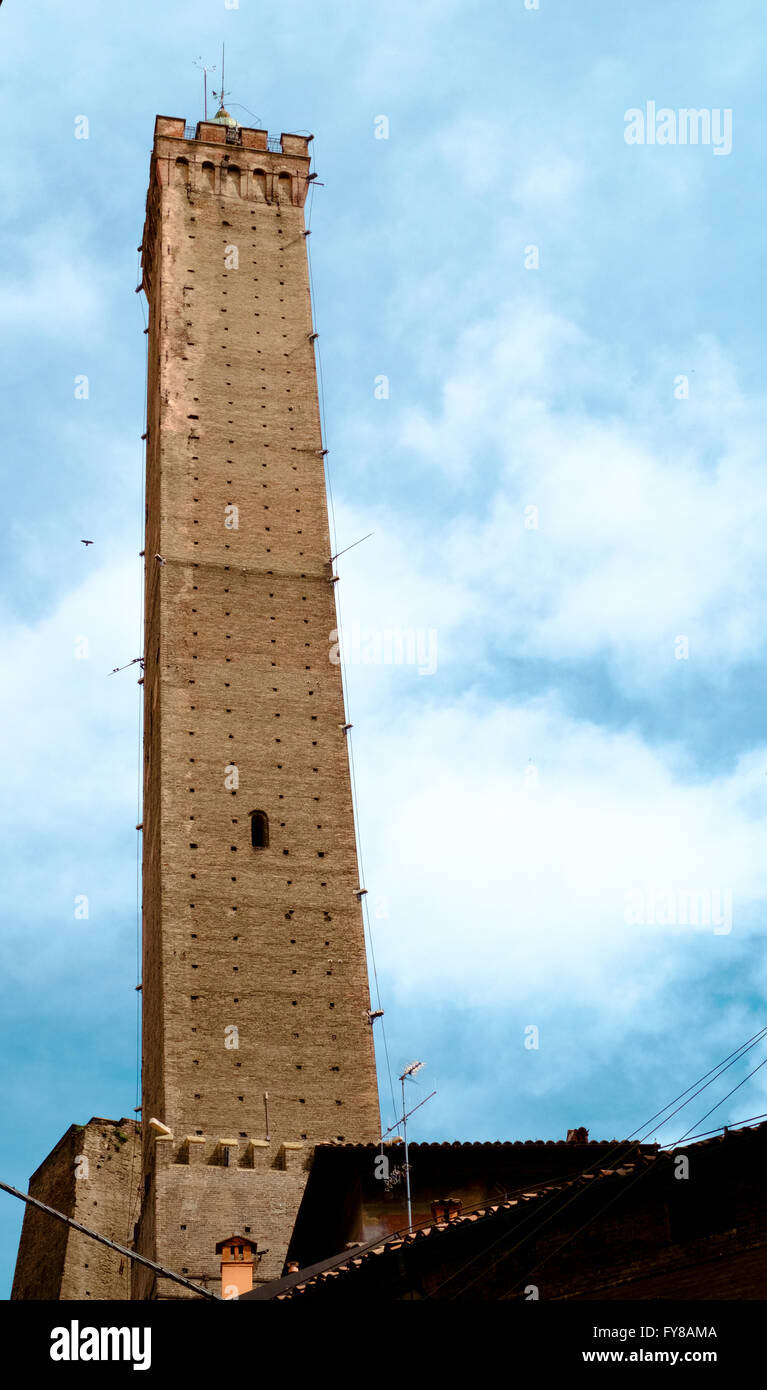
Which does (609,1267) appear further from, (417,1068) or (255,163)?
(255,163)

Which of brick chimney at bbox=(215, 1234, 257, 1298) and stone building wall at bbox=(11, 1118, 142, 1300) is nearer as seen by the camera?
brick chimney at bbox=(215, 1234, 257, 1298)

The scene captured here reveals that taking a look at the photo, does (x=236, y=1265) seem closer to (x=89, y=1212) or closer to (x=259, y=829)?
(x=89, y=1212)

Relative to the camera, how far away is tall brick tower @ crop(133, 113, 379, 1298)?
72.3 feet

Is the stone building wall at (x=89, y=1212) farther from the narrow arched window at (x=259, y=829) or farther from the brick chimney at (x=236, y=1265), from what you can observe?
the brick chimney at (x=236, y=1265)

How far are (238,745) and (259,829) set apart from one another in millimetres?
1303

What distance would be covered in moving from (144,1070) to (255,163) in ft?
54.0

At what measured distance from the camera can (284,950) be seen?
23703 millimetres

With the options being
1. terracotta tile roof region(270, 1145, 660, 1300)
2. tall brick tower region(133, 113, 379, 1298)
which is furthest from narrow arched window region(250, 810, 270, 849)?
terracotta tile roof region(270, 1145, 660, 1300)

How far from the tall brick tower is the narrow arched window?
2 cm

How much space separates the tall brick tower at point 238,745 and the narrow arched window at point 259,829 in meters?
0.02

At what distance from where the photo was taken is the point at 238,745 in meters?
25.3

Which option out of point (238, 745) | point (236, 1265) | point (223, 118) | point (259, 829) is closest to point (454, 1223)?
point (236, 1265)

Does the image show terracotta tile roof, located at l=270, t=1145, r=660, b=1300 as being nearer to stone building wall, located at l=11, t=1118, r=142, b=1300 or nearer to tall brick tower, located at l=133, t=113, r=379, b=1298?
tall brick tower, located at l=133, t=113, r=379, b=1298

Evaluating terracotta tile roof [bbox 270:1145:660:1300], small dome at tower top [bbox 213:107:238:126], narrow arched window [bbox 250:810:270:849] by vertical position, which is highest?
small dome at tower top [bbox 213:107:238:126]
